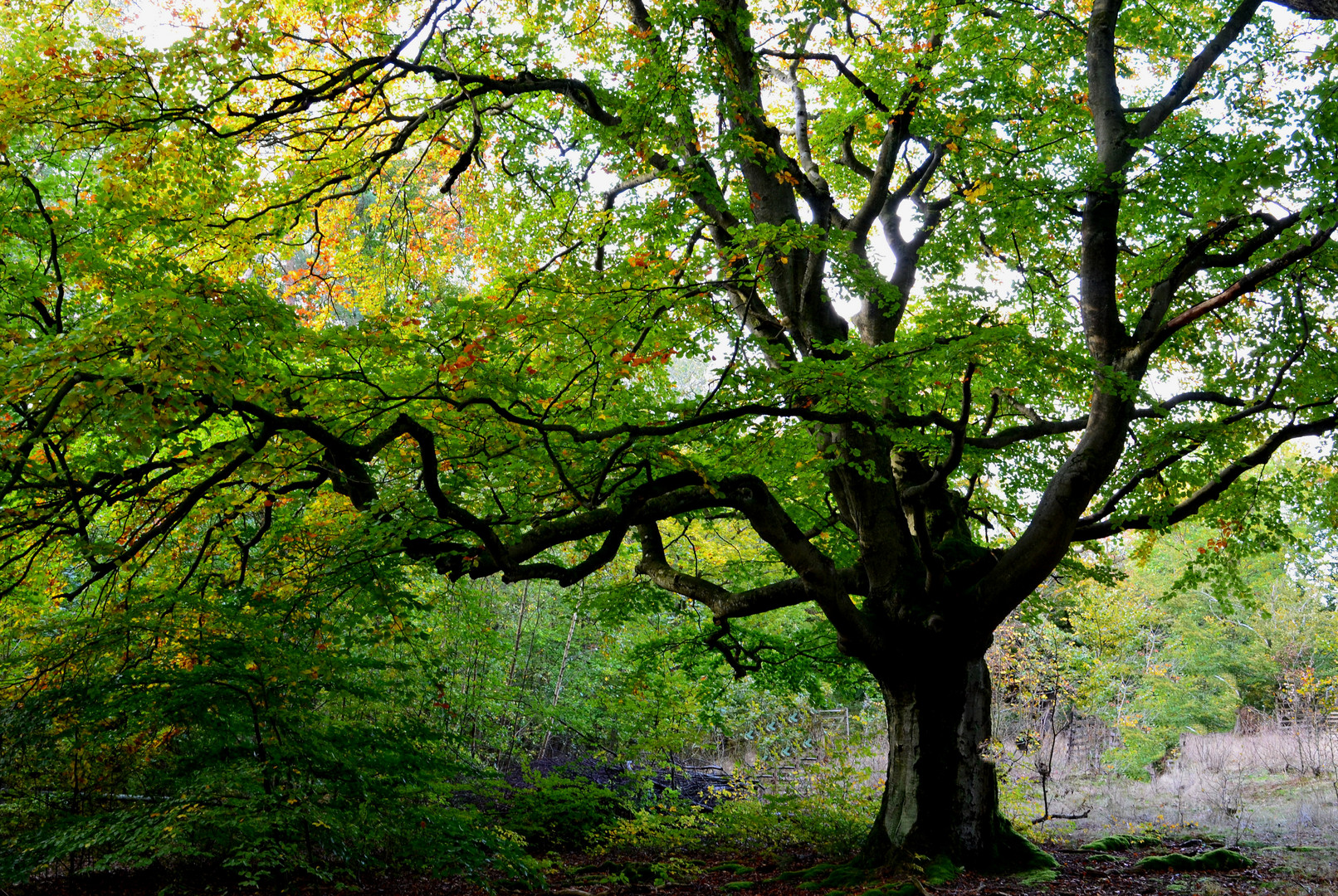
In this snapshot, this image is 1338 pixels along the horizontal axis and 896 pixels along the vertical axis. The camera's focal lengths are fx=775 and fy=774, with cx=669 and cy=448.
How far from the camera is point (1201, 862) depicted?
6691 mm

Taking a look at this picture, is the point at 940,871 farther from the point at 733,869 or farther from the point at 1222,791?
the point at 1222,791

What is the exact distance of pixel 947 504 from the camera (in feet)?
Result: 23.9

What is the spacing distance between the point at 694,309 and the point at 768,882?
4936mm

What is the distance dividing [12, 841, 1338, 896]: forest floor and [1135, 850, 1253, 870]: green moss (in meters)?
0.11

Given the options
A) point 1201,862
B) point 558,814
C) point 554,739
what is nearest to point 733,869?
point 558,814

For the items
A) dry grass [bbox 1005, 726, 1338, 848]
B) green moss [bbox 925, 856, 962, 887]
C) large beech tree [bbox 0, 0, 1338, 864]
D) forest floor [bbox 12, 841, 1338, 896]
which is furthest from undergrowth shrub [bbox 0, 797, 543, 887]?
dry grass [bbox 1005, 726, 1338, 848]

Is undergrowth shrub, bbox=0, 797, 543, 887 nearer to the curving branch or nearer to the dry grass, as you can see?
the curving branch

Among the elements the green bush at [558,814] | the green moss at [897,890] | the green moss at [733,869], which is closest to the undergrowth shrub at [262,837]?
the green moss at [897,890]

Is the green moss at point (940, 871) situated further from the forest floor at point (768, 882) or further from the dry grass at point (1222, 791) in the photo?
the dry grass at point (1222, 791)

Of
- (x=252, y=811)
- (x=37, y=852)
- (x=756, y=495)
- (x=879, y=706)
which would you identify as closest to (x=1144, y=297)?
(x=756, y=495)

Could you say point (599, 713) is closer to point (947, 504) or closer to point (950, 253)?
point (947, 504)

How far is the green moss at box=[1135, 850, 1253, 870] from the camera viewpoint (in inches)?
261

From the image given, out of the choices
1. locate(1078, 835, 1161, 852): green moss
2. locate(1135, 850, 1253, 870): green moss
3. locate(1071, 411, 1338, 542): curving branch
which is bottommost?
locate(1078, 835, 1161, 852): green moss

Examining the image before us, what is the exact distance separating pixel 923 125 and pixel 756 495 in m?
3.39
